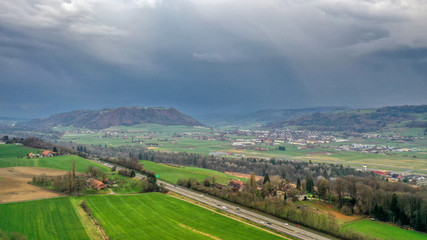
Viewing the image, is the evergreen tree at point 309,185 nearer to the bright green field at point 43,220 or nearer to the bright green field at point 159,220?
the bright green field at point 159,220

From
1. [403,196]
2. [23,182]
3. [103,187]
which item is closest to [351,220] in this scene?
[403,196]

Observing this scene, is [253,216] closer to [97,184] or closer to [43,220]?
[43,220]

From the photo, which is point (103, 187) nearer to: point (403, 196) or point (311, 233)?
point (311, 233)

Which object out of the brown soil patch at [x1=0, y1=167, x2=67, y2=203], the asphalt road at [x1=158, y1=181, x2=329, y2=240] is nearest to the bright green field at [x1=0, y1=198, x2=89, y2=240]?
the brown soil patch at [x1=0, y1=167, x2=67, y2=203]

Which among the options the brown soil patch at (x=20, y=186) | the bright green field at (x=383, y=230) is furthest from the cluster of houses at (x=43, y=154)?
the bright green field at (x=383, y=230)

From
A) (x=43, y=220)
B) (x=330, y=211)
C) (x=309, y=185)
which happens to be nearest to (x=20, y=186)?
(x=43, y=220)

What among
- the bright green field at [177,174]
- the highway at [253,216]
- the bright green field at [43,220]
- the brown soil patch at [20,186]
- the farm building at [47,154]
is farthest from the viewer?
the farm building at [47,154]
